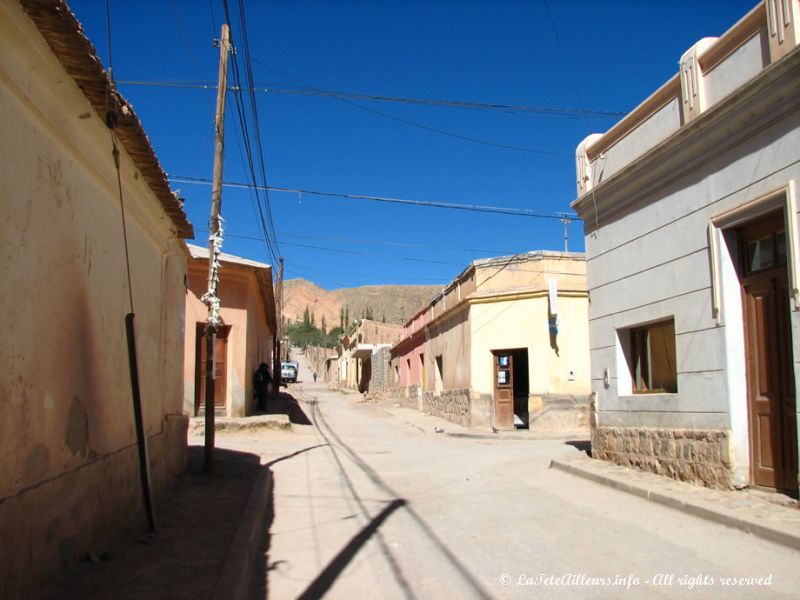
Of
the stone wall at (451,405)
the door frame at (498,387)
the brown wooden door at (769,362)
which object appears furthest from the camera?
the stone wall at (451,405)

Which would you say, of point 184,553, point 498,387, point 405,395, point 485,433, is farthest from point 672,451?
point 405,395

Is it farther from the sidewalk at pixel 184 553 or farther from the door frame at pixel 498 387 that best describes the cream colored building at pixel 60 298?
the door frame at pixel 498 387

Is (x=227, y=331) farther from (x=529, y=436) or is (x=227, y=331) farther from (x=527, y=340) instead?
(x=527, y=340)

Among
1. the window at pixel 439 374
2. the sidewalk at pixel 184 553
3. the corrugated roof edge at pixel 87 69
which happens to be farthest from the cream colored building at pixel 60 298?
the window at pixel 439 374

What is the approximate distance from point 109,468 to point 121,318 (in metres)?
1.38

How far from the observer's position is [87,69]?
4.80 metres

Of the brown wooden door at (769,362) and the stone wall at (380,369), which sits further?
the stone wall at (380,369)

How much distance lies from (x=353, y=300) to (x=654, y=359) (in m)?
127

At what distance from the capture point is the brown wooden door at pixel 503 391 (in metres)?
20.1

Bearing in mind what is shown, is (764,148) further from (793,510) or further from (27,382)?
(27,382)

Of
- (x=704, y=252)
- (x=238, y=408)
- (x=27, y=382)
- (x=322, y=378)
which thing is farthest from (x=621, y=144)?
(x=322, y=378)

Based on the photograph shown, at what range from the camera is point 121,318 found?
637cm

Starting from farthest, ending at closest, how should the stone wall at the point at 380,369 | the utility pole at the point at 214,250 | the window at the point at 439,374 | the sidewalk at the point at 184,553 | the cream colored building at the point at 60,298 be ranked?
the stone wall at the point at 380,369, the window at the point at 439,374, the utility pole at the point at 214,250, the sidewalk at the point at 184,553, the cream colored building at the point at 60,298

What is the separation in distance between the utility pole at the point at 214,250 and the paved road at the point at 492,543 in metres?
1.44
